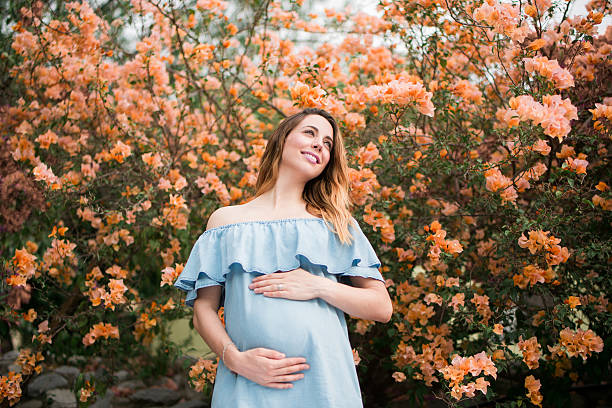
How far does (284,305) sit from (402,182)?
1.44 m

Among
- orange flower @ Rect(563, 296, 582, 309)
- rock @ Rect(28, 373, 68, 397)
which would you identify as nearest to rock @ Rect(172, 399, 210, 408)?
rock @ Rect(28, 373, 68, 397)

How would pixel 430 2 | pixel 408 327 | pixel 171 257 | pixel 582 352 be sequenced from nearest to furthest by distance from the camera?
pixel 582 352 → pixel 408 327 → pixel 430 2 → pixel 171 257

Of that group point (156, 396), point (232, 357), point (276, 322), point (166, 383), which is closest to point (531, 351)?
point (276, 322)

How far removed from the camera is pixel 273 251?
5.12 feet

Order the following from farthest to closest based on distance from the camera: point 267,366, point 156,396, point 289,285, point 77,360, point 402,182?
point 156,396 → point 77,360 → point 402,182 → point 289,285 → point 267,366

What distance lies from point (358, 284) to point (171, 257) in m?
1.30

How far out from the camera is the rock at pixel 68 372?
3.91 m

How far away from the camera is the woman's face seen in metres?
1.69

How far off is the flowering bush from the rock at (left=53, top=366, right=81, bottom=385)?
2.98 feet

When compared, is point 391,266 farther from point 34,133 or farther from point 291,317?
point 34,133

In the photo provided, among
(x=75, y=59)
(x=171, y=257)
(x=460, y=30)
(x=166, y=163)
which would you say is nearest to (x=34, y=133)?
(x=75, y=59)

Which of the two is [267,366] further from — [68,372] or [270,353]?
[68,372]

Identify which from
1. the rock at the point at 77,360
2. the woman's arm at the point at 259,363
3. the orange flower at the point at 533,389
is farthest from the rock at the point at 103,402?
the orange flower at the point at 533,389

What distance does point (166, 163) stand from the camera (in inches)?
106
